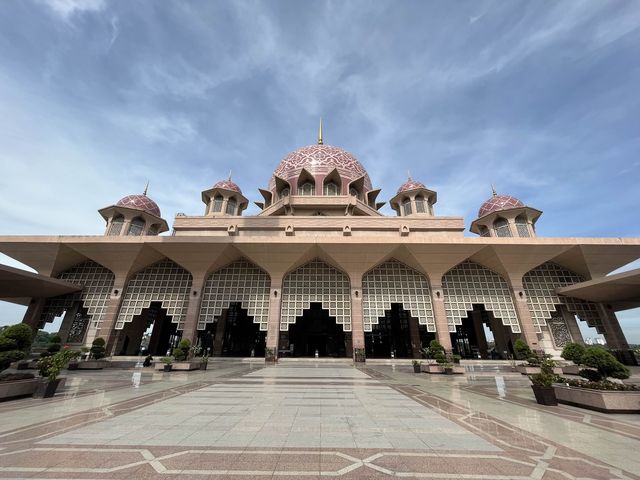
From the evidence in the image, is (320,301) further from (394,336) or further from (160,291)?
(160,291)

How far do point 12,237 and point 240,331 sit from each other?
20.9 m

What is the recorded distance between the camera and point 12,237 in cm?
2234

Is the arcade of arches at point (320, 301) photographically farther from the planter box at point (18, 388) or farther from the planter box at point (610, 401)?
the planter box at point (610, 401)

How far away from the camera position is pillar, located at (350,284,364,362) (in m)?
21.5

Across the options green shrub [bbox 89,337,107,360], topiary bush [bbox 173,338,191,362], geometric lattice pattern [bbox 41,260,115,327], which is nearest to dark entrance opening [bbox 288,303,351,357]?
topiary bush [bbox 173,338,191,362]

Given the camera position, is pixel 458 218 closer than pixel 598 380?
No

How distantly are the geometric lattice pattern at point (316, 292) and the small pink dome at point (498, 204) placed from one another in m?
16.8

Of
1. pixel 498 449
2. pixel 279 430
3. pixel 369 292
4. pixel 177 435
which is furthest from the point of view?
pixel 369 292

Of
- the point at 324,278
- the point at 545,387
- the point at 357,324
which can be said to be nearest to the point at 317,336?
the point at 324,278

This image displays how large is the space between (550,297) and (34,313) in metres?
43.1

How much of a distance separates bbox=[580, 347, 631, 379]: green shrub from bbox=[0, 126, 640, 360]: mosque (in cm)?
1453

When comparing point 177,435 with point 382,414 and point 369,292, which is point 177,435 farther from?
point 369,292

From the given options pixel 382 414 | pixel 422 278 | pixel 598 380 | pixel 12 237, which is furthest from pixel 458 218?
pixel 12 237

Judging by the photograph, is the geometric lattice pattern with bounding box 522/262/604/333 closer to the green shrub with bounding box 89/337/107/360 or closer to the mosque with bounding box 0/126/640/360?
the mosque with bounding box 0/126/640/360
